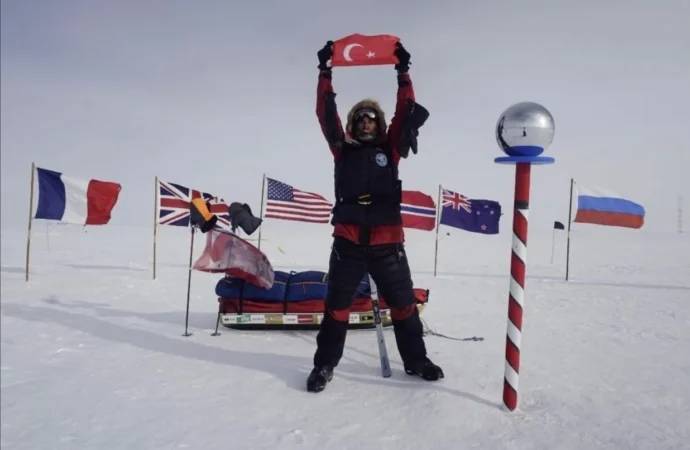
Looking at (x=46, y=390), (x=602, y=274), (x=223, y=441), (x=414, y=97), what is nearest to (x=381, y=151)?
(x=414, y=97)

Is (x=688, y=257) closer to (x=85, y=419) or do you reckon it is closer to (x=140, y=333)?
(x=85, y=419)

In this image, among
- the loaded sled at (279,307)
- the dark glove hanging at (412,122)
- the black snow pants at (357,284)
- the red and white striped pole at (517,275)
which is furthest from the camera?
the loaded sled at (279,307)

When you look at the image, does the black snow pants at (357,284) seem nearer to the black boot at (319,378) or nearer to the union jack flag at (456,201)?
the black boot at (319,378)

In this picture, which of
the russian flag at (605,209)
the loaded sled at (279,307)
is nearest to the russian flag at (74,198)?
the loaded sled at (279,307)

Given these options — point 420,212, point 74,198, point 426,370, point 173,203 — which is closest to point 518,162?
point 426,370

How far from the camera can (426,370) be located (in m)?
3.59

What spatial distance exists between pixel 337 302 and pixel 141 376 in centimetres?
195

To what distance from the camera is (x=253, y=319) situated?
17.6 ft

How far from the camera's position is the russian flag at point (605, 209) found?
776 cm

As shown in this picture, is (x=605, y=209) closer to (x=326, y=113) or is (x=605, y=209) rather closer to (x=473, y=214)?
(x=473, y=214)

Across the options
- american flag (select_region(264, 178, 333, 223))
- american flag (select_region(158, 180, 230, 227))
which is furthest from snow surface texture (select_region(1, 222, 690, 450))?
american flag (select_region(264, 178, 333, 223))

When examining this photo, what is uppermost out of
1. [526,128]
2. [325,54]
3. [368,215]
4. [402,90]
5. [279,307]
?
[325,54]

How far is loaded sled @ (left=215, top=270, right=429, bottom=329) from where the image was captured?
5.37 m

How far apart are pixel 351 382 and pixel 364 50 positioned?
2705mm
